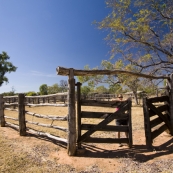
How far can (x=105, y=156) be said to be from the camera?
4.79 m

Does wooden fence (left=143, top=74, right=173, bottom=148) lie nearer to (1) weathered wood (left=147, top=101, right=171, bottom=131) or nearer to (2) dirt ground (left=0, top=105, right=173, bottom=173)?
(1) weathered wood (left=147, top=101, right=171, bottom=131)

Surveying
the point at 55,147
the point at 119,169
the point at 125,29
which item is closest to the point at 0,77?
the point at 125,29

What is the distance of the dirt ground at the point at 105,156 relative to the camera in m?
4.05

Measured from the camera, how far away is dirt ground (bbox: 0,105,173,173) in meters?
4.05

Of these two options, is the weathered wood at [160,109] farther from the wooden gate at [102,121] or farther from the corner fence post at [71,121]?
the corner fence post at [71,121]

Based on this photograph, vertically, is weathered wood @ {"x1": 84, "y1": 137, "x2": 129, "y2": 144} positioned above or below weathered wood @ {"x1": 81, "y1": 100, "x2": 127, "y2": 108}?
below

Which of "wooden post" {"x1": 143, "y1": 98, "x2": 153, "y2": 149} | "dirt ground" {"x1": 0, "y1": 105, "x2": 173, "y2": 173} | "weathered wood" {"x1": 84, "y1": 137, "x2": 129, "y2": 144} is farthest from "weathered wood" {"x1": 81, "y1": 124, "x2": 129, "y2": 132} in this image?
"wooden post" {"x1": 143, "y1": 98, "x2": 153, "y2": 149}

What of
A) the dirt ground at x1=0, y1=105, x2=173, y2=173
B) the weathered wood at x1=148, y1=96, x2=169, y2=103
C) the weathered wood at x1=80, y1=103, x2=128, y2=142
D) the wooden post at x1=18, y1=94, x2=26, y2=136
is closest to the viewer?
the dirt ground at x1=0, y1=105, x2=173, y2=173

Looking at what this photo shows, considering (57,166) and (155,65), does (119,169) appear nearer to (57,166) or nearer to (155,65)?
(57,166)

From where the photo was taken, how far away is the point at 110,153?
16.4ft

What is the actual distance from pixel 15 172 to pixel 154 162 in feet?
11.5

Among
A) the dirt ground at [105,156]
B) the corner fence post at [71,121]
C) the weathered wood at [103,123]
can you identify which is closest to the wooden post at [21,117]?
the dirt ground at [105,156]

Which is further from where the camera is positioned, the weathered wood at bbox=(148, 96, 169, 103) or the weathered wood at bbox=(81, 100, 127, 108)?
the weathered wood at bbox=(148, 96, 169, 103)

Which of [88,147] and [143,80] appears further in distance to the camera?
[143,80]
